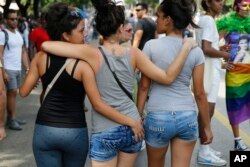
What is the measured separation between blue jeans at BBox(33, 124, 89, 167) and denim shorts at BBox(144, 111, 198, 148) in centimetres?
47

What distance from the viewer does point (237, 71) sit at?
4875mm

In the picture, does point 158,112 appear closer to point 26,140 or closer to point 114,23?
point 114,23

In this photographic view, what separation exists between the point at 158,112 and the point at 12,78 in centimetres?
384

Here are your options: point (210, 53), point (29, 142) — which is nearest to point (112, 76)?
point (210, 53)

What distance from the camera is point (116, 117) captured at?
258cm

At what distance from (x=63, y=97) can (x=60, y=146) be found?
1.01 ft

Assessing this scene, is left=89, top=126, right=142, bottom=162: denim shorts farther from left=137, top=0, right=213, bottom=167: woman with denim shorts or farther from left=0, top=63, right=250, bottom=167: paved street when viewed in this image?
left=0, top=63, right=250, bottom=167: paved street

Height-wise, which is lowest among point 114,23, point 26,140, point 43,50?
point 26,140

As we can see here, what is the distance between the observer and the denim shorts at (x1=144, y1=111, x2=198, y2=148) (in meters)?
2.85

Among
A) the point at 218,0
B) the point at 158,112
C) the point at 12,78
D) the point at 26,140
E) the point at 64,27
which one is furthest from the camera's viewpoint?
the point at 12,78

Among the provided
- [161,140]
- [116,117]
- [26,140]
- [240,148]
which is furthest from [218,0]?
[26,140]

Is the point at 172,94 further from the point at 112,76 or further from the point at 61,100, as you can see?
the point at 61,100

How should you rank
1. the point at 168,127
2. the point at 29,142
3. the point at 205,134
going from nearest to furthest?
1. the point at 168,127
2. the point at 205,134
3. the point at 29,142

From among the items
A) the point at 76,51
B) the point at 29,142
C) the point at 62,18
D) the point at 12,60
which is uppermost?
the point at 62,18
